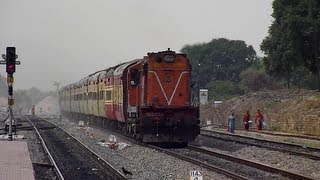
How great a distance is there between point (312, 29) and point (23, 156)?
3145 centimetres

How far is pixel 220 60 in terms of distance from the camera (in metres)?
92.9

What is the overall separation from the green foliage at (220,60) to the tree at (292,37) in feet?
130

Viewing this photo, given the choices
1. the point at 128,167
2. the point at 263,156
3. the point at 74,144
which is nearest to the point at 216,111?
the point at 74,144

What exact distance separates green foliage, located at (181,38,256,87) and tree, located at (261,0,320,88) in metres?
39.6

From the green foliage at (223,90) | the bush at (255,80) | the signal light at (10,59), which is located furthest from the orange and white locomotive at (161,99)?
the bush at (255,80)

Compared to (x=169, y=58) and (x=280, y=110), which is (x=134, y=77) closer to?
(x=169, y=58)

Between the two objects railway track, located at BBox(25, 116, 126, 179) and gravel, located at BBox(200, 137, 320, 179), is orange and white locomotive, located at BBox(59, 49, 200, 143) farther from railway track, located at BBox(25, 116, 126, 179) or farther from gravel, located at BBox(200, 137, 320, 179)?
railway track, located at BBox(25, 116, 126, 179)

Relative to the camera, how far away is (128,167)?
17062 mm

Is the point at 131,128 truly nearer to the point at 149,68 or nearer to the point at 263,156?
the point at 149,68

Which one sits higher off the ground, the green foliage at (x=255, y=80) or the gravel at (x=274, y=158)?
the green foliage at (x=255, y=80)

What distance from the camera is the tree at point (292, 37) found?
4462cm

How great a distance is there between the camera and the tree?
4462 centimetres

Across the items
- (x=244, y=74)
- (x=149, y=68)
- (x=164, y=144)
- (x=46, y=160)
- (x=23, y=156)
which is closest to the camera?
(x=23, y=156)

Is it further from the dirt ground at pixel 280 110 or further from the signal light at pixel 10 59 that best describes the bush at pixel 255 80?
the signal light at pixel 10 59
